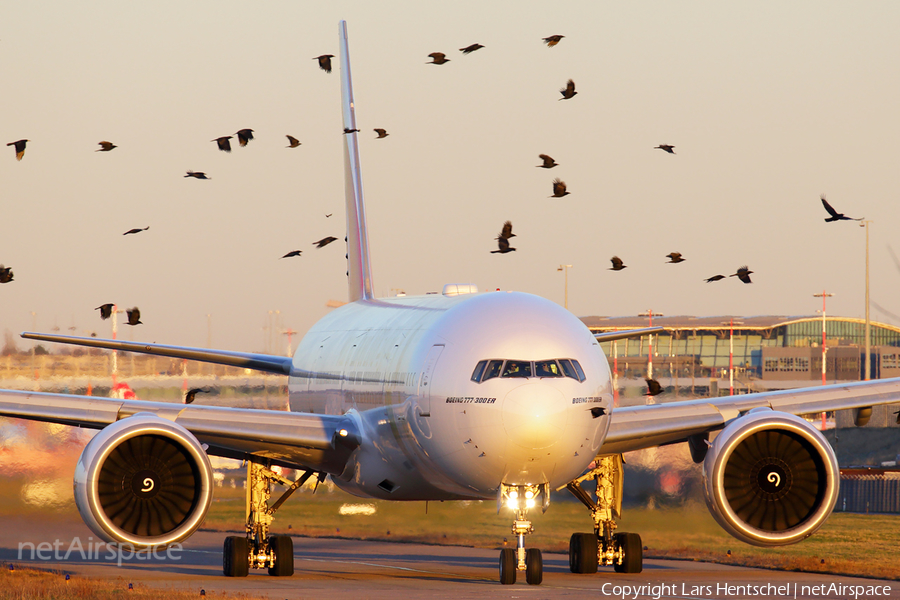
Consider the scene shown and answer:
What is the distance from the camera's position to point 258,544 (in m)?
21.5

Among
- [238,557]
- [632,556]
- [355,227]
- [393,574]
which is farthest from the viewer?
[355,227]

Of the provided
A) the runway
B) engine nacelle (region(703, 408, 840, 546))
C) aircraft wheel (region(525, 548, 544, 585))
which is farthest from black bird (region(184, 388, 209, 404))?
engine nacelle (region(703, 408, 840, 546))

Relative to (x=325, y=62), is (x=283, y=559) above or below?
below

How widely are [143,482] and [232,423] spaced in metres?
1.99

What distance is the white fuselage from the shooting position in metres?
16.2

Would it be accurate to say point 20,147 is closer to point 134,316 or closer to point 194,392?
point 134,316

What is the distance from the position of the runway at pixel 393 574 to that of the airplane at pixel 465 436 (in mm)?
793

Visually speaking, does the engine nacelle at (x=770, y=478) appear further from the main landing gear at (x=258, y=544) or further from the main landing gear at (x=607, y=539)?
the main landing gear at (x=258, y=544)

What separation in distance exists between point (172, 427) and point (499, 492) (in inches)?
182

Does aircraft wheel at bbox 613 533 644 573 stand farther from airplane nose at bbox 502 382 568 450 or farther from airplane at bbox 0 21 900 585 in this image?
airplane nose at bbox 502 382 568 450

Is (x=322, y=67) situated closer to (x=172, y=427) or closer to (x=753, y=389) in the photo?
(x=172, y=427)

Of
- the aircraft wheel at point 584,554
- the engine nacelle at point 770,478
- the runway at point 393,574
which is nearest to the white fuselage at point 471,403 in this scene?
the runway at point 393,574

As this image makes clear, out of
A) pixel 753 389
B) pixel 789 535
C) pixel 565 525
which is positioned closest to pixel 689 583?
pixel 789 535

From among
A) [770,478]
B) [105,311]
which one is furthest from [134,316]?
[770,478]
